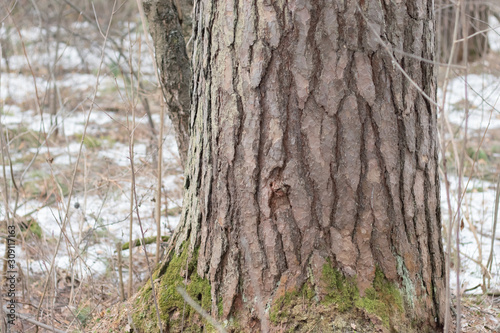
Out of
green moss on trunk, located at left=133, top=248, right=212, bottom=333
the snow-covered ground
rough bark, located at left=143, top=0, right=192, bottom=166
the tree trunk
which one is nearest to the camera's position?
the tree trunk

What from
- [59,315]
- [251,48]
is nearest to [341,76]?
[251,48]

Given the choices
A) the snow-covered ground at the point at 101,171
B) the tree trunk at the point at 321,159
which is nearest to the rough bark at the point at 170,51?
the snow-covered ground at the point at 101,171

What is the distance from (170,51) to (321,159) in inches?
46.4

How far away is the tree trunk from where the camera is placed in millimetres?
1438

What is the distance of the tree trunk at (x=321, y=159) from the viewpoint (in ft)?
4.72

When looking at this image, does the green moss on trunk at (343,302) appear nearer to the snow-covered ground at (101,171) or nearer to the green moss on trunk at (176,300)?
the green moss on trunk at (176,300)

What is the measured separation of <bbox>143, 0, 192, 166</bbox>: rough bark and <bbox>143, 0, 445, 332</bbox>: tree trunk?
709 millimetres

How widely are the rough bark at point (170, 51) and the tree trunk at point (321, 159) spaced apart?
709 millimetres

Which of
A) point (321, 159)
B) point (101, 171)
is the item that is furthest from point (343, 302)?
point (101, 171)

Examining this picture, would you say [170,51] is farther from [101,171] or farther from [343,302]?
[101,171]

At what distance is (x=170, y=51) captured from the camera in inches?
90.0

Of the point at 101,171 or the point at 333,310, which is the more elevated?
the point at 101,171

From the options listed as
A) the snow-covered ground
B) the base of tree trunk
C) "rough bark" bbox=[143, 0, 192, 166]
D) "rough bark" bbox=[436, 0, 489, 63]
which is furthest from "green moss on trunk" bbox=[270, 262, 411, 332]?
"rough bark" bbox=[436, 0, 489, 63]

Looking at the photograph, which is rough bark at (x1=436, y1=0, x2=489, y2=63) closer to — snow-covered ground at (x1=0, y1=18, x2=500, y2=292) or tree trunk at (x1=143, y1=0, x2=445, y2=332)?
snow-covered ground at (x1=0, y1=18, x2=500, y2=292)
